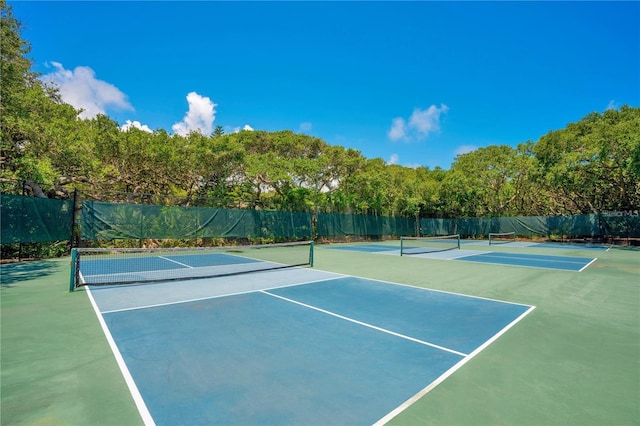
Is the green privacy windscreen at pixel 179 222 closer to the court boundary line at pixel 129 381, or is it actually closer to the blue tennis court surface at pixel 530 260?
the blue tennis court surface at pixel 530 260

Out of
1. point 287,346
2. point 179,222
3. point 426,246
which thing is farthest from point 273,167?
point 287,346

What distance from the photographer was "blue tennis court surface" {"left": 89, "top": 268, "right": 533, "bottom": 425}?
2.59 m

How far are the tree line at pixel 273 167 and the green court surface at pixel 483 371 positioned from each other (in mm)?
7695

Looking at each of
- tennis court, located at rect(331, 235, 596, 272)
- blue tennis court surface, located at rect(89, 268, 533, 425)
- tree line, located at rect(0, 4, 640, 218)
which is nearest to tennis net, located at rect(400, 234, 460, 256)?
tennis court, located at rect(331, 235, 596, 272)

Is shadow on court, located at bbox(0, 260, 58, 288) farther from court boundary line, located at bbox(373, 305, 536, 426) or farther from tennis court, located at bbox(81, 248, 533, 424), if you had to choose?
court boundary line, located at bbox(373, 305, 536, 426)

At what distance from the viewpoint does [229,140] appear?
1909 centimetres

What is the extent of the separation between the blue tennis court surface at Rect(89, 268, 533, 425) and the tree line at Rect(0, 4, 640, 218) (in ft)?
27.9

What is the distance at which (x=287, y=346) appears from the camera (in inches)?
149

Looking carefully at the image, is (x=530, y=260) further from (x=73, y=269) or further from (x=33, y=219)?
(x=33, y=219)

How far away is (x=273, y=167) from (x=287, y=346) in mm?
17118

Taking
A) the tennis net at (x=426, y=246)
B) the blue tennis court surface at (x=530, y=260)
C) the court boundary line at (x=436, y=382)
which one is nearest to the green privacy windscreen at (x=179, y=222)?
the tennis net at (x=426, y=246)

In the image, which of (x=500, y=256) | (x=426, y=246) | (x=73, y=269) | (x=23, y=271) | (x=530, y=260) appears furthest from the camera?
(x=426, y=246)

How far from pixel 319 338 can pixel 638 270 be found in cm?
1221

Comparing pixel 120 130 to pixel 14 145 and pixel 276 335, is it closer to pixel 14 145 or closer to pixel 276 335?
pixel 14 145
